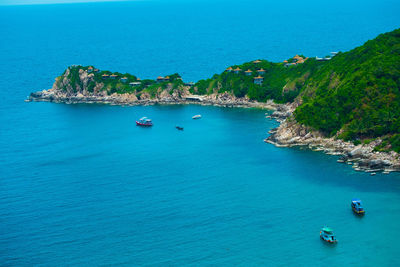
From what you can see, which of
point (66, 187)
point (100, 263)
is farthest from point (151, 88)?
point (100, 263)

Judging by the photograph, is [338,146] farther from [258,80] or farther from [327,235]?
[258,80]

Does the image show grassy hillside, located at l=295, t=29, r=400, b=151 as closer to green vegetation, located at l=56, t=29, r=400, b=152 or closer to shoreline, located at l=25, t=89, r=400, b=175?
green vegetation, located at l=56, t=29, r=400, b=152

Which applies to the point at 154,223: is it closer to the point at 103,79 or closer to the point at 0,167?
the point at 0,167

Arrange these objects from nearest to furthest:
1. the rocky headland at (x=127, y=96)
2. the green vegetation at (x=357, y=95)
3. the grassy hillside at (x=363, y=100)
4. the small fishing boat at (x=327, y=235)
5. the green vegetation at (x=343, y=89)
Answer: the small fishing boat at (x=327, y=235) < the grassy hillside at (x=363, y=100) < the green vegetation at (x=357, y=95) < the green vegetation at (x=343, y=89) < the rocky headland at (x=127, y=96)

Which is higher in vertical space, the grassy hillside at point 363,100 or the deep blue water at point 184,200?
the grassy hillside at point 363,100

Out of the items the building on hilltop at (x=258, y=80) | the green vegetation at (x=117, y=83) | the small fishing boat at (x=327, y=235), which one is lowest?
the small fishing boat at (x=327, y=235)

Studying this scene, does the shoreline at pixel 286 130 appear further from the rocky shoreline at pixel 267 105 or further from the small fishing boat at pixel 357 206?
the small fishing boat at pixel 357 206

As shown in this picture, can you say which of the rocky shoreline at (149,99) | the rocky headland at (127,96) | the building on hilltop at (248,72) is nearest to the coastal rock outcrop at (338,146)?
the rocky shoreline at (149,99)

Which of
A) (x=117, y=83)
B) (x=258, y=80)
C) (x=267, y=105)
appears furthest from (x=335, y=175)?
(x=117, y=83)
